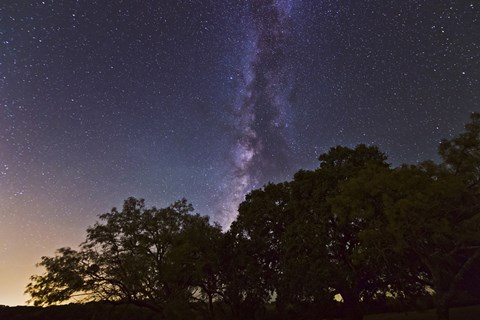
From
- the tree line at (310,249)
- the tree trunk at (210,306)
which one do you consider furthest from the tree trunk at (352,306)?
the tree trunk at (210,306)

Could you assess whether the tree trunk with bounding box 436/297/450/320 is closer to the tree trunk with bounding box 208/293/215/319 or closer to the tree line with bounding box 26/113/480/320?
the tree line with bounding box 26/113/480/320

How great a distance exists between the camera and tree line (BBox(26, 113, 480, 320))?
23.8 metres

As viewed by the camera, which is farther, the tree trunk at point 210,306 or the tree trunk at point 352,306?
the tree trunk at point 210,306

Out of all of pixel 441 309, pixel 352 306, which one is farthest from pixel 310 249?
pixel 441 309

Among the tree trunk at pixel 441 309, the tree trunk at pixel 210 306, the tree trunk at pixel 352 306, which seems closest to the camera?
the tree trunk at pixel 441 309

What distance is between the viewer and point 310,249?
29297 mm

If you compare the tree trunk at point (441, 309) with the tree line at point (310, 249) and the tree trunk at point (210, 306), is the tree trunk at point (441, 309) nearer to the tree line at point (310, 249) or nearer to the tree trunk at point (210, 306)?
the tree line at point (310, 249)

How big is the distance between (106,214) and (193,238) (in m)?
7.65

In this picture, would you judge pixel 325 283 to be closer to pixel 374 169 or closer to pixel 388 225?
pixel 388 225

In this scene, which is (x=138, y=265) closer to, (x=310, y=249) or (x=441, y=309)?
(x=310, y=249)

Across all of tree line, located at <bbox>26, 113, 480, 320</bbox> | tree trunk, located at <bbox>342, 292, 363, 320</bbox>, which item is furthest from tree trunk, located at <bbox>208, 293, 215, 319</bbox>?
tree trunk, located at <bbox>342, 292, 363, 320</bbox>

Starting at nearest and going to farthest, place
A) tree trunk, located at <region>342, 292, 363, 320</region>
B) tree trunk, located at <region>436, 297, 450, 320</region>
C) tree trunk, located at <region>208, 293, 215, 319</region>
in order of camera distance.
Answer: tree trunk, located at <region>436, 297, 450, 320</region> < tree trunk, located at <region>342, 292, 363, 320</region> < tree trunk, located at <region>208, 293, 215, 319</region>

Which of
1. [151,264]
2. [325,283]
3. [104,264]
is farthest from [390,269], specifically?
[104,264]

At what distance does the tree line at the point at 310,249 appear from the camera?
23.8 m
